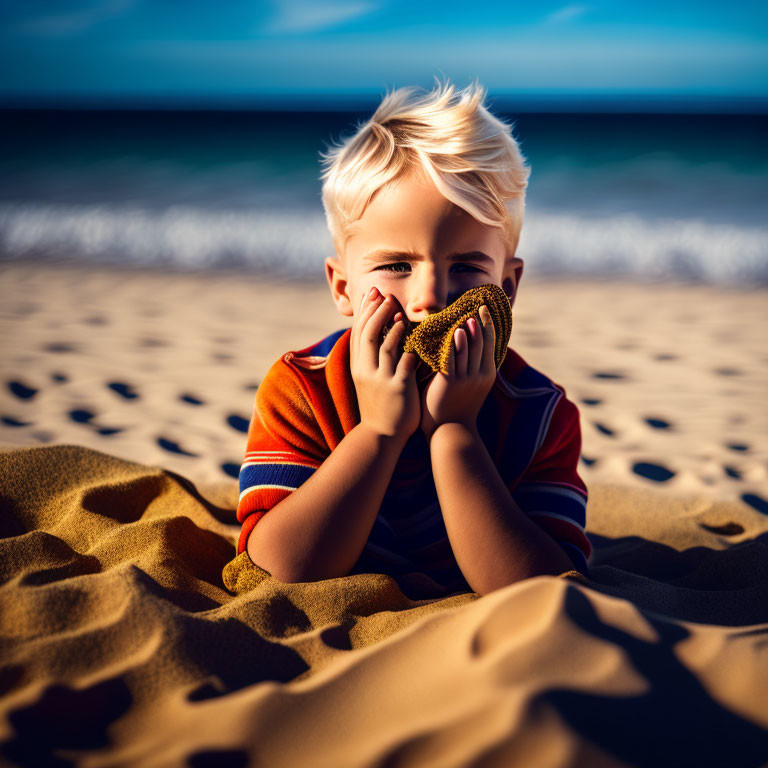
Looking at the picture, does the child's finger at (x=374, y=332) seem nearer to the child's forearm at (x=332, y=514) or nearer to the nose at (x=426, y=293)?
the nose at (x=426, y=293)

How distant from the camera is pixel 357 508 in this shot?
1655 millimetres

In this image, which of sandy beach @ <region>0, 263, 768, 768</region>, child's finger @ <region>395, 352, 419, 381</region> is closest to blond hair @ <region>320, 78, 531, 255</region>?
child's finger @ <region>395, 352, 419, 381</region>

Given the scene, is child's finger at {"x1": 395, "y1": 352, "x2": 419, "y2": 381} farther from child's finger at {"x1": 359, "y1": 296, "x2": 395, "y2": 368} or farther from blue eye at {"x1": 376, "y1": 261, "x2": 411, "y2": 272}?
blue eye at {"x1": 376, "y1": 261, "x2": 411, "y2": 272}

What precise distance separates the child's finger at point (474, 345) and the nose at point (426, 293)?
0.29ft

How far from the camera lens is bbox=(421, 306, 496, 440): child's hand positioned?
1.65 meters

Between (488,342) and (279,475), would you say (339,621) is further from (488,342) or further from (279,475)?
(488,342)

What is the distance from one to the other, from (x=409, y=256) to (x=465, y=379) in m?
0.32

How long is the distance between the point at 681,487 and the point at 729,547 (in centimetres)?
55

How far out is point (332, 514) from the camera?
5.44 ft

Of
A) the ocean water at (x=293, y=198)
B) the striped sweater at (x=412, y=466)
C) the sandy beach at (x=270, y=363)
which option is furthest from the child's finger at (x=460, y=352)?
the ocean water at (x=293, y=198)

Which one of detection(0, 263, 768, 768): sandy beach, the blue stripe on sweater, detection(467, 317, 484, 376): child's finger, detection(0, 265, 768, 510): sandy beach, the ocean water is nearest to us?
detection(0, 263, 768, 768): sandy beach

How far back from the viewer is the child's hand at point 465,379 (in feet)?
5.43

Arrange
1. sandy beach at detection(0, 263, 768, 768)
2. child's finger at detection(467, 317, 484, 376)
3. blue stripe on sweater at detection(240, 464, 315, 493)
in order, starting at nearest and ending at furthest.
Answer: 1. sandy beach at detection(0, 263, 768, 768)
2. child's finger at detection(467, 317, 484, 376)
3. blue stripe on sweater at detection(240, 464, 315, 493)

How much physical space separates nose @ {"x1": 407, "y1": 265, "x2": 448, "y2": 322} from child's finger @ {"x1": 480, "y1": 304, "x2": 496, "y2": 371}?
103mm
